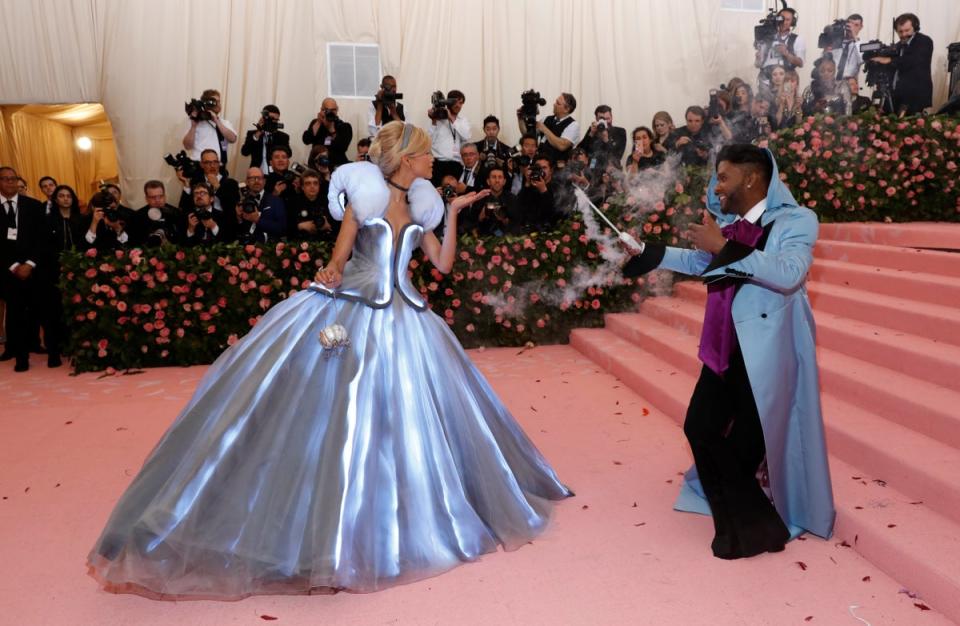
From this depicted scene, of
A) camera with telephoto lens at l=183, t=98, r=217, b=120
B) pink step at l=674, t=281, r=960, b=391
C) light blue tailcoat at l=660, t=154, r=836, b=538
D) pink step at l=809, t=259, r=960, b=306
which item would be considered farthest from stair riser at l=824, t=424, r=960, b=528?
camera with telephoto lens at l=183, t=98, r=217, b=120

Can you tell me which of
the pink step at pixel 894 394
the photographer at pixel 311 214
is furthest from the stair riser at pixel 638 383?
the photographer at pixel 311 214

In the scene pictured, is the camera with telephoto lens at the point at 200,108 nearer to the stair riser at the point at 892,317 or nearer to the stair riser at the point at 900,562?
the stair riser at the point at 892,317

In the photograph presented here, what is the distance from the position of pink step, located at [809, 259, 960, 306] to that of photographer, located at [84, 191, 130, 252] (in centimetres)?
643

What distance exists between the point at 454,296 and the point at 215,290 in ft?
7.40

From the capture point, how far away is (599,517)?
12.5ft

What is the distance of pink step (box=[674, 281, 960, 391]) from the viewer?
432 cm

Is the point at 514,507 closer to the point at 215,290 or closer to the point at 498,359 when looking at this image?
the point at 498,359

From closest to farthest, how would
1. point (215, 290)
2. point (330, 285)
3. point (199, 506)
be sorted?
point (199, 506) < point (330, 285) < point (215, 290)

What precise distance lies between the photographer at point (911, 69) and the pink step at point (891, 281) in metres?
3.38

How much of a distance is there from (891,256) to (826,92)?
3497 mm

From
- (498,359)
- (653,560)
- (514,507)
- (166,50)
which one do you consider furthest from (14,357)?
(653,560)

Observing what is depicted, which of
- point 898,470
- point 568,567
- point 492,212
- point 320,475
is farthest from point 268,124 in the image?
point 898,470

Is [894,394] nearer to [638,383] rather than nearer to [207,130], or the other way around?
[638,383]

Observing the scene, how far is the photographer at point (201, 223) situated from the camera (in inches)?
292
